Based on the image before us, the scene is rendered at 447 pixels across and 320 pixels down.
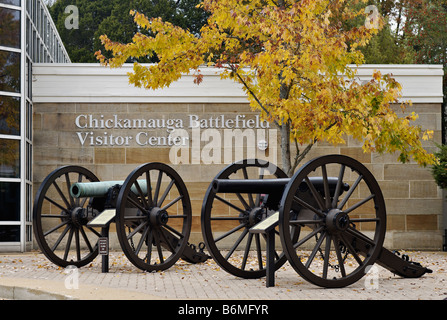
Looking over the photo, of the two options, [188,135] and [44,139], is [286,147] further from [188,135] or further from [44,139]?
[44,139]

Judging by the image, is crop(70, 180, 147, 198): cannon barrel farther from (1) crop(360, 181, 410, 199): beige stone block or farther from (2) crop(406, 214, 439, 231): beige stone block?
(2) crop(406, 214, 439, 231): beige stone block

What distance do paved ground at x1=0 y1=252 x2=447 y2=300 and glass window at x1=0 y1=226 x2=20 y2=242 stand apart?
3.30 meters

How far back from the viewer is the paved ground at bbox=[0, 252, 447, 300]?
8430 mm

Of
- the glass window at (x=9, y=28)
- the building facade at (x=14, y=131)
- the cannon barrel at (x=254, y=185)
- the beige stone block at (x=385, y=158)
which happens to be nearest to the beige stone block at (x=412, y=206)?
the beige stone block at (x=385, y=158)

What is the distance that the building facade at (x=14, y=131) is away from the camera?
16172 mm

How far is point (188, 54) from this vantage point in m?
14.3

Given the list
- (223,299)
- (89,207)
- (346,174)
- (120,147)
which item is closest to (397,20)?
(346,174)

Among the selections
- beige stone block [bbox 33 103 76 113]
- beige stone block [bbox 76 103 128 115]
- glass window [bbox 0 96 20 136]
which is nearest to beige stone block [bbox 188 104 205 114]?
beige stone block [bbox 76 103 128 115]

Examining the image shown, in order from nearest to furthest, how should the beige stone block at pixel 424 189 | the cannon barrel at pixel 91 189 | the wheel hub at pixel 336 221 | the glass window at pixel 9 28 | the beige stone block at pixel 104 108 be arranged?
the wheel hub at pixel 336 221
the cannon barrel at pixel 91 189
the glass window at pixel 9 28
the beige stone block at pixel 104 108
the beige stone block at pixel 424 189

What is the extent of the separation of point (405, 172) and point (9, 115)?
9100mm

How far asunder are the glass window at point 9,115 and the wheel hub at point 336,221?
9.17m

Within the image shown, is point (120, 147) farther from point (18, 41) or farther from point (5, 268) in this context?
point (5, 268)

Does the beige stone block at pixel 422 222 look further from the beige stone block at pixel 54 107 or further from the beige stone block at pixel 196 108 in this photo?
the beige stone block at pixel 54 107
